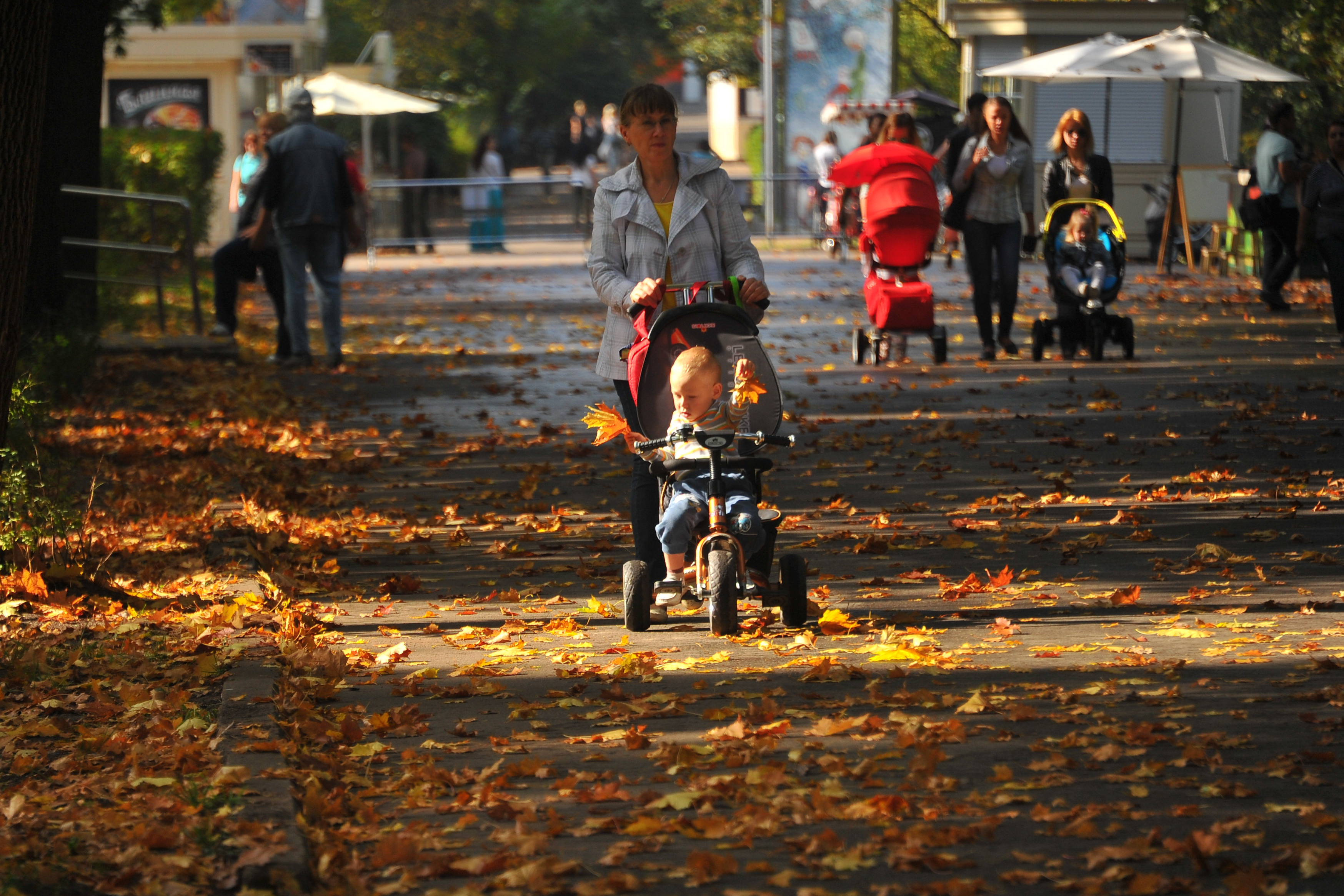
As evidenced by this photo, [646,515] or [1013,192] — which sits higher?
[1013,192]

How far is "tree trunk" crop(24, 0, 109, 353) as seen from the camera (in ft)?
45.4

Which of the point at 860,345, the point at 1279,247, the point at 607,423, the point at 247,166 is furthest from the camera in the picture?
the point at 247,166

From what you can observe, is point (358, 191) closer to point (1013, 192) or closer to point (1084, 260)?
point (1013, 192)

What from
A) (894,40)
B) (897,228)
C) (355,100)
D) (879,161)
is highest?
(894,40)

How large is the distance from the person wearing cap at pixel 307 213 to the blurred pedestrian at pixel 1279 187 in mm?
9519

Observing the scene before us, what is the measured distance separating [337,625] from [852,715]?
7.95ft

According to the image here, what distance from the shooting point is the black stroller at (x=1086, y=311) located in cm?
1457

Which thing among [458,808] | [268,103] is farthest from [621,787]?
[268,103]

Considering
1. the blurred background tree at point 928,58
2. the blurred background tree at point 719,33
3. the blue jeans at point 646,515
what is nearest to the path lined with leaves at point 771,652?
the blue jeans at point 646,515

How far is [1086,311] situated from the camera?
15.1 m

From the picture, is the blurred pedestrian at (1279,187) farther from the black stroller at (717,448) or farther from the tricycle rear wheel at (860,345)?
the black stroller at (717,448)

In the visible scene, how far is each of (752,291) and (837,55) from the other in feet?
96.4

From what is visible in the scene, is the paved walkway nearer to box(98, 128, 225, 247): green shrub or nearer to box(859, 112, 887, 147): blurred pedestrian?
box(859, 112, 887, 147): blurred pedestrian

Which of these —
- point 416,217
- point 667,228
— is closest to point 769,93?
point 416,217
